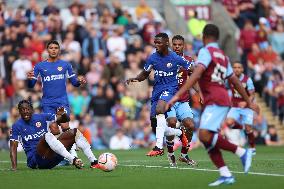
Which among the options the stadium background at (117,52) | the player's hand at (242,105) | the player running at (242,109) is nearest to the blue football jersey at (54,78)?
the player running at (242,109)

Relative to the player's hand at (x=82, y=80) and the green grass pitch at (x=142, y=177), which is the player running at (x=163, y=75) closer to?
the green grass pitch at (x=142, y=177)

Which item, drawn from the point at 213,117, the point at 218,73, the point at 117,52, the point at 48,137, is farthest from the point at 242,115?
the point at 213,117

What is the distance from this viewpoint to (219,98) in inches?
579

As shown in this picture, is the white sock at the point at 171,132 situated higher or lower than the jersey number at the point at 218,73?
lower

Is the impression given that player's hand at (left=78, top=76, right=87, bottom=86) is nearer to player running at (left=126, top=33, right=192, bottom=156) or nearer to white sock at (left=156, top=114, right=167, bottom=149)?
player running at (left=126, top=33, right=192, bottom=156)

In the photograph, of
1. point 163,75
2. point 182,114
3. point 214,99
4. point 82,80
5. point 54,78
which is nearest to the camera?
point 214,99

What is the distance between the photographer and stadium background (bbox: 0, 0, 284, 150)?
29.4m

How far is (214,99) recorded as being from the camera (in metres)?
14.7

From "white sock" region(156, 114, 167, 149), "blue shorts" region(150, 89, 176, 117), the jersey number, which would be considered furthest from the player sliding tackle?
the jersey number

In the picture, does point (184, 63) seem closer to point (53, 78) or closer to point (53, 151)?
point (53, 78)

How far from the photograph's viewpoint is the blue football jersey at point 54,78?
2014cm

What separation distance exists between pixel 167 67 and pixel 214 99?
4.50 m

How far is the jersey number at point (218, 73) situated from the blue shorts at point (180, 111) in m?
4.86

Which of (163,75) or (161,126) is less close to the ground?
(163,75)
